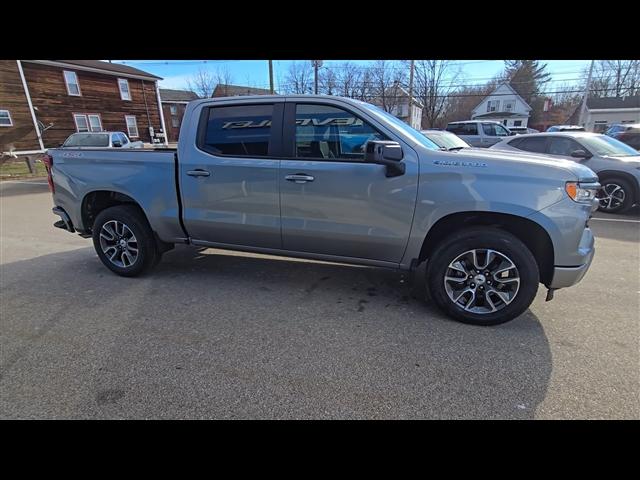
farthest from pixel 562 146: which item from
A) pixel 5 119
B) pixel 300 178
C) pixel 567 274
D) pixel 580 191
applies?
pixel 5 119

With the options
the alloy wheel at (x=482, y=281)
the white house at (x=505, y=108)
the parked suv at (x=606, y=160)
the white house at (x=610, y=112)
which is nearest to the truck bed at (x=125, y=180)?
the alloy wheel at (x=482, y=281)

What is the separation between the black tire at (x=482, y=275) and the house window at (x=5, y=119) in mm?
27088

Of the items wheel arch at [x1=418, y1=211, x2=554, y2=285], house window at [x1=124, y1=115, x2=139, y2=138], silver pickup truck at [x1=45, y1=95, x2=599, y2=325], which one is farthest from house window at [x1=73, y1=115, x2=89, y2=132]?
wheel arch at [x1=418, y1=211, x2=554, y2=285]

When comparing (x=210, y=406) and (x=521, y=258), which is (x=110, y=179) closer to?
(x=210, y=406)

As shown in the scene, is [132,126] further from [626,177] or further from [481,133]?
[626,177]

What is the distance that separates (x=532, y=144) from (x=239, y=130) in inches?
300

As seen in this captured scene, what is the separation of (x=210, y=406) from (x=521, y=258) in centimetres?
268

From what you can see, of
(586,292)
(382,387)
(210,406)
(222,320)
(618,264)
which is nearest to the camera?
(210,406)

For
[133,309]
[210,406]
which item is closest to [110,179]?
[133,309]

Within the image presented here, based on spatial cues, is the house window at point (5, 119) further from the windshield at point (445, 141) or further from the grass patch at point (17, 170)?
the windshield at point (445, 141)

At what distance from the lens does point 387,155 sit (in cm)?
304
